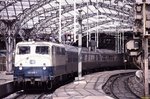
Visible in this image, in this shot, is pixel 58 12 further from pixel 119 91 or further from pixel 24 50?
pixel 24 50

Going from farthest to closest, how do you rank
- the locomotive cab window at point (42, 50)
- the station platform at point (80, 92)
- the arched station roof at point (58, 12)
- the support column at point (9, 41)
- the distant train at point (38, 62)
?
the arched station roof at point (58, 12) → the support column at point (9, 41) → the locomotive cab window at point (42, 50) → the distant train at point (38, 62) → the station platform at point (80, 92)

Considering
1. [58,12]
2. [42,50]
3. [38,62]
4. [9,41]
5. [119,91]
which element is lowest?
[119,91]

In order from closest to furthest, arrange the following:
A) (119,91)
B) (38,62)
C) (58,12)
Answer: (38,62) < (119,91) < (58,12)

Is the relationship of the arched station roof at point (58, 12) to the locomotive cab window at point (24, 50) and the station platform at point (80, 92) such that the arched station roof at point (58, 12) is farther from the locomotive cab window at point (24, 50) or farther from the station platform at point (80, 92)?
the station platform at point (80, 92)

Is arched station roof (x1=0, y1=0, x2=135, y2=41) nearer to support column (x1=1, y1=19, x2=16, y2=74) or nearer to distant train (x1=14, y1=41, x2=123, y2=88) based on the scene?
support column (x1=1, y1=19, x2=16, y2=74)

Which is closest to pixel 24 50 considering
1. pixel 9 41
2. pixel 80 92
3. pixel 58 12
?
pixel 80 92

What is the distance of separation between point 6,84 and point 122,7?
51221 millimetres

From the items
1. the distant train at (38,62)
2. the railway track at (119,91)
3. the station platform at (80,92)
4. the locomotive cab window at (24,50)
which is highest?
the locomotive cab window at (24,50)

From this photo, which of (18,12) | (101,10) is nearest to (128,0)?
(101,10)

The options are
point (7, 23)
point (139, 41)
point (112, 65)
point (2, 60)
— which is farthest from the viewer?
point (112, 65)

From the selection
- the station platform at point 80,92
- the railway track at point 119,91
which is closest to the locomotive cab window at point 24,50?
the station platform at point 80,92

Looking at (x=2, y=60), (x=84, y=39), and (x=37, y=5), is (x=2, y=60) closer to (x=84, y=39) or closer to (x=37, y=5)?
(x=37, y=5)

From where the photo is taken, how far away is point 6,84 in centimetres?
2741

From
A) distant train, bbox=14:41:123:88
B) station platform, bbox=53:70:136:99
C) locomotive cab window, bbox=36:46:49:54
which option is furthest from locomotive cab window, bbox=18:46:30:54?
station platform, bbox=53:70:136:99
